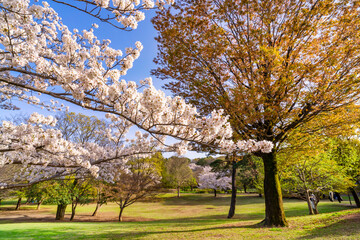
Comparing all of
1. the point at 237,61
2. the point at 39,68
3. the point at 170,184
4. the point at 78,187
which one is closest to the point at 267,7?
the point at 237,61

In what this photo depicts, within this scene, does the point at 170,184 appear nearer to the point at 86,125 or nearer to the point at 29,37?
the point at 86,125

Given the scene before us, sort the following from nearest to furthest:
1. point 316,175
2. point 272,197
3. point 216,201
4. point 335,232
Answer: point 335,232, point 272,197, point 316,175, point 216,201

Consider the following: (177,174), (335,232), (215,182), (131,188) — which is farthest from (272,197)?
(215,182)

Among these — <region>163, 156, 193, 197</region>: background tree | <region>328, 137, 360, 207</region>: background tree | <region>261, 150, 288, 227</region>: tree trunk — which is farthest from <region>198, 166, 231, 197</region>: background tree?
<region>261, 150, 288, 227</region>: tree trunk

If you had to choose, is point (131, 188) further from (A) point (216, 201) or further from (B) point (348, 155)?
(A) point (216, 201)

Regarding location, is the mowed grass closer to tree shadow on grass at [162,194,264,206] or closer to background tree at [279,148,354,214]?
background tree at [279,148,354,214]

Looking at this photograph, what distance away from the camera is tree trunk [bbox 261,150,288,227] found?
355 inches

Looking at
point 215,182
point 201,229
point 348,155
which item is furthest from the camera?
point 215,182

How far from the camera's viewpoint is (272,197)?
30.2ft

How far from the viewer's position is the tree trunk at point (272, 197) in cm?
901

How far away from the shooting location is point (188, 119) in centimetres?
408

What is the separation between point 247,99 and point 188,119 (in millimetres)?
4247

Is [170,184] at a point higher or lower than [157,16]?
lower

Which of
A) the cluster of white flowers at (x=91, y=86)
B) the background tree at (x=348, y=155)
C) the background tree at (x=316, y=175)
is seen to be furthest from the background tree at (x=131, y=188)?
the background tree at (x=348, y=155)
